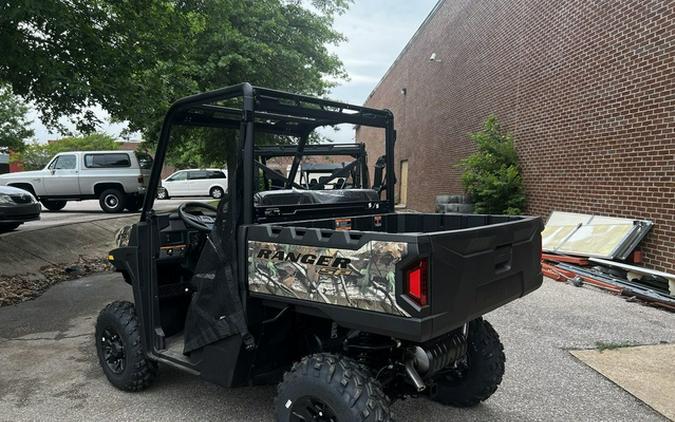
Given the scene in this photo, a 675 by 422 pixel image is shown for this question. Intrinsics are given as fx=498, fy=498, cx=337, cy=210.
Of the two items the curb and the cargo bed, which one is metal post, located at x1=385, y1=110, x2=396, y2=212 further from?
the curb

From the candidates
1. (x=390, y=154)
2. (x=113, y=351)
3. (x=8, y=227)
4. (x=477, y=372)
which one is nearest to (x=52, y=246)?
(x=8, y=227)

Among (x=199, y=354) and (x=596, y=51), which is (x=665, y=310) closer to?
(x=596, y=51)

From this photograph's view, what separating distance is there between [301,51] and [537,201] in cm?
959

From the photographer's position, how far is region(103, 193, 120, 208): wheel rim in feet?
52.1

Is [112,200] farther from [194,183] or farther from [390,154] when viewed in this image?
[390,154]

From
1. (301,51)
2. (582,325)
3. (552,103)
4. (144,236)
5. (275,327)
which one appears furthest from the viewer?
(301,51)

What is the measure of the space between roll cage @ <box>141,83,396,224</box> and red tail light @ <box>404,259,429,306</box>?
40.7 inches

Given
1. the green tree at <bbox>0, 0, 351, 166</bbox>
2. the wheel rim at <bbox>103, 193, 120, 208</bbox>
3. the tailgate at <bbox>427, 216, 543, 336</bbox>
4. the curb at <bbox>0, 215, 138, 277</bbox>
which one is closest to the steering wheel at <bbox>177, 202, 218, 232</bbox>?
the tailgate at <bbox>427, 216, 543, 336</bbox>

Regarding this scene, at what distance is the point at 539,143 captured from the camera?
10.3 meters

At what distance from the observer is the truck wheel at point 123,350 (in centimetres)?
353

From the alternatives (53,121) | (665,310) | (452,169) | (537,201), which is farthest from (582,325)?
(452,169)

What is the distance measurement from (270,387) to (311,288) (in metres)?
1.60

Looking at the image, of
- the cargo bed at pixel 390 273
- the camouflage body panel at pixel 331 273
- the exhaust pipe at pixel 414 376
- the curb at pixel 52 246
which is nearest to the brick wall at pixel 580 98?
the cargo bed at pixel 390 273

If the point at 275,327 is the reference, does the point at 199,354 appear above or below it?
below
